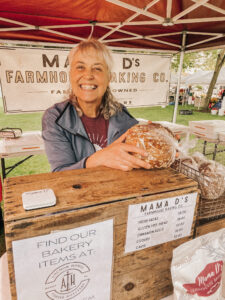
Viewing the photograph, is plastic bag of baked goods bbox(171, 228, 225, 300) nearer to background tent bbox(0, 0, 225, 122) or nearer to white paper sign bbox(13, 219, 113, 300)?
white paper sign bbox(13, 219, 113, 300)

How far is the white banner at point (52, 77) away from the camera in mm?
3213

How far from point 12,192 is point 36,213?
0.15 meters

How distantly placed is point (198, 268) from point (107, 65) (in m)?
1.34

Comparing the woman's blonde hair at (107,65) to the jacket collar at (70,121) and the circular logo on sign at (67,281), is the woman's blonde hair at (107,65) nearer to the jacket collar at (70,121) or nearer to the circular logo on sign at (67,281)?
the jacket collar at (70,121)

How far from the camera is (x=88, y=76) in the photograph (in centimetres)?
145

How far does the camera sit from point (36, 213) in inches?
19.1

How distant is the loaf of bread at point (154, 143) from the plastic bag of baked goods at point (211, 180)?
170 mm

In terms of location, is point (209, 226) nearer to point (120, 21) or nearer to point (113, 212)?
point (113, 212)

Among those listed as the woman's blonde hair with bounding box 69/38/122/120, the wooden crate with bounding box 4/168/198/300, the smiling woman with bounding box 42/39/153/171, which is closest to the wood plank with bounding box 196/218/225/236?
the wooden crate with bounding box 4/168/198/300

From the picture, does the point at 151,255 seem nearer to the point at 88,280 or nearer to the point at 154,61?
the point at 88,280

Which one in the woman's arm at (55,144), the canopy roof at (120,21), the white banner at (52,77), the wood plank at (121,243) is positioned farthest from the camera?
the white banner at (52,77)

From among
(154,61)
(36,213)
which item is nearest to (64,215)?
(36,213)

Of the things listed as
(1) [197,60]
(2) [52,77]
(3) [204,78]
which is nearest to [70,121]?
(2) [52,77]

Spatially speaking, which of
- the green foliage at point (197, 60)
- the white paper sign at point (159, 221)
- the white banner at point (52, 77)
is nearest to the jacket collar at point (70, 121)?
the white paper sign at point (159, 221)
